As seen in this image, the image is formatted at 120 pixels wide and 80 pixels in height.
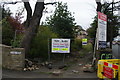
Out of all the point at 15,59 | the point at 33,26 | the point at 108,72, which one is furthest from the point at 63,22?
the point at 108,72

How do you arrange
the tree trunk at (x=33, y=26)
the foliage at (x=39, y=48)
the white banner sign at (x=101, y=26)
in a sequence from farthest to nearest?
the foliage at (x=39, y=48)
the tree trunk at (x=33, y=26)
the white banner sign at (x=101, y=26)

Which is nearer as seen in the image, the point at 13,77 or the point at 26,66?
the point at 13,77

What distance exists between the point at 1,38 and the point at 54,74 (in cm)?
520

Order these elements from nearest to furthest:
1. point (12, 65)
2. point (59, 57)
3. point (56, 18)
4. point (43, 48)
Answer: point (12, 65) → point (43, 48) → point (59, 57) → point (56, 18)

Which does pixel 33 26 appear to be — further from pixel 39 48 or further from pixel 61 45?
pixel 61 45

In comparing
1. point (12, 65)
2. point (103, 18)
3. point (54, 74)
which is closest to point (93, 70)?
point (54, 74)

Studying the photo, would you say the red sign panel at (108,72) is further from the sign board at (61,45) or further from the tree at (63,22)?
the tree at (63,22)

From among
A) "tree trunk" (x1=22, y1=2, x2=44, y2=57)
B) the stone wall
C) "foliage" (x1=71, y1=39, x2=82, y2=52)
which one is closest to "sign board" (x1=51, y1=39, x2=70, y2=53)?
"tree trunk" (x1=22, y1=2, x2=44, y2=57)

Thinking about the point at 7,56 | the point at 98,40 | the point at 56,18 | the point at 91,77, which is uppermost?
the point at 56,18

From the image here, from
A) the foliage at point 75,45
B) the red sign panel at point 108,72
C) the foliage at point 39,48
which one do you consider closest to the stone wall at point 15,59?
the foliage at point 39,48

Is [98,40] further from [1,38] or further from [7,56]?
[1,38]

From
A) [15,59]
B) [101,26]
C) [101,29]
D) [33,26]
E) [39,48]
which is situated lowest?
[15,59]

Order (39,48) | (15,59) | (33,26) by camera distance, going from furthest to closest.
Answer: (33,26), (39,48), (15,59)

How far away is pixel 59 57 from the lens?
35.6 ft
